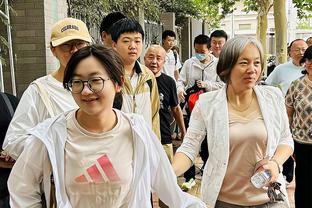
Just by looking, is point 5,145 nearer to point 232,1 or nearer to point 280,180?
point 280,180

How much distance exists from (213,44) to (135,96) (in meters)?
2.90

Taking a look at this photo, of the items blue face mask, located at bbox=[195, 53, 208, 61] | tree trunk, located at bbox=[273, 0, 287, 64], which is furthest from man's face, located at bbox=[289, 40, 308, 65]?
tree trunk, located at bbox=[273, 0, 287, 64]

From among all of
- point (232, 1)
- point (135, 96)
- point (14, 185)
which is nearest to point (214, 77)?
point (135, 96)

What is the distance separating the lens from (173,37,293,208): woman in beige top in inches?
100

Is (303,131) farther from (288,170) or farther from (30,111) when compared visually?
(30,111)

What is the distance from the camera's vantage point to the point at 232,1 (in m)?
22.3

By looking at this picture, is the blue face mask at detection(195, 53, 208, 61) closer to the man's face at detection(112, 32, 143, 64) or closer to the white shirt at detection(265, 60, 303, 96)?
the white shirt at detection(265, 60, 303, 96)

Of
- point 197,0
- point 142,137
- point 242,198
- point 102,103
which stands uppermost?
point 197,0

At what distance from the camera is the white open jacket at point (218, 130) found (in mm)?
2553

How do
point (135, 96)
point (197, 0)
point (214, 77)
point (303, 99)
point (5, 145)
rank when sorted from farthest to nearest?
point (197, 0) < point (214, 77) < point (303, 99) < point (135, 96) < point (5, 145)

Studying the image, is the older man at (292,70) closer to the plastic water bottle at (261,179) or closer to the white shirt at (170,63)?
the white shirt at (170,63)

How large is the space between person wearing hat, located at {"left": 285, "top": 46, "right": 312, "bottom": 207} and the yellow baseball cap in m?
2.40

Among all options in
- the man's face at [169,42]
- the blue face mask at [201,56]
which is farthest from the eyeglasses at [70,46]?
the man's face at [169,42]

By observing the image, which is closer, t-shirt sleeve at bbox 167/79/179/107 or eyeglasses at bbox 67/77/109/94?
eyeglasses at bbox 67/77/109/94
